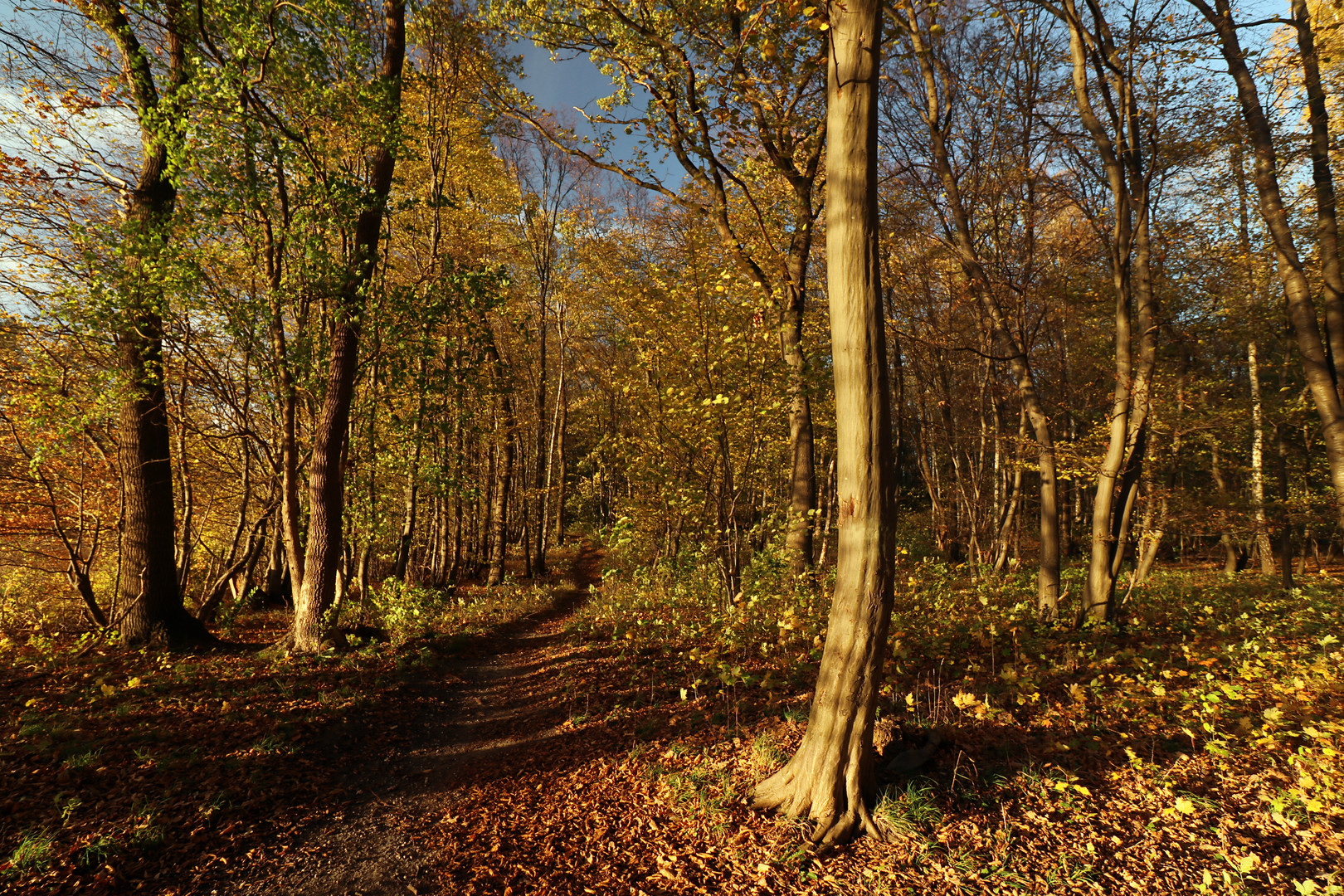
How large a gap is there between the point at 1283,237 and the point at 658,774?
408 inches

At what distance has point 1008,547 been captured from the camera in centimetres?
1499

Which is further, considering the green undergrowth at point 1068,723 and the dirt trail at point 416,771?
the dirt trail at point 416,771

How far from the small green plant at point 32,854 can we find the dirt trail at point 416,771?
43.3 inches

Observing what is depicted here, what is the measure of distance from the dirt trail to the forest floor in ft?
0.09

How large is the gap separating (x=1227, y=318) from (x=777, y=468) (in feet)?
34.5

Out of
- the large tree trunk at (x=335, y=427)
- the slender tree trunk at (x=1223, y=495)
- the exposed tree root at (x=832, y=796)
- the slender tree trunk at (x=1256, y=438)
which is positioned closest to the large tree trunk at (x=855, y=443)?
the exposed tree root at (x=832, y=796)

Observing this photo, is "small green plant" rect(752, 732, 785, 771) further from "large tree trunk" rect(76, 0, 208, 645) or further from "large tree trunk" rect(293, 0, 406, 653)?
"large tree trunk" rect(76, 0, 208, 645)

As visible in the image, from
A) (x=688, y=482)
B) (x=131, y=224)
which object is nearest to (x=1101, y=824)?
(x=688, y=482)

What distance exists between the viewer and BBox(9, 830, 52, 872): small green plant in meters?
3.31

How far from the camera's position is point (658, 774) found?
473cm

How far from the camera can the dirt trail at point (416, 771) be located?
3.68m

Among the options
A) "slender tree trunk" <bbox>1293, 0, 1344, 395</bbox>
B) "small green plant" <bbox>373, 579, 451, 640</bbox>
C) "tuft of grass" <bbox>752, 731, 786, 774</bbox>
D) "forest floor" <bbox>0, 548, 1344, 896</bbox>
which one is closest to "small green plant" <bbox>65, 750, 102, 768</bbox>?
"forest floor" <bbox>0, 548, 1344, 896</bbox>

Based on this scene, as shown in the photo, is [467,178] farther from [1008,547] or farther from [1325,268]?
[1008,547]

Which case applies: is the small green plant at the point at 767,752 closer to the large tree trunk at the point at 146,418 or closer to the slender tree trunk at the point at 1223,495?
the large tree trunk at the point at 146,418
